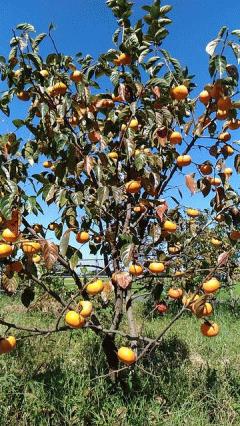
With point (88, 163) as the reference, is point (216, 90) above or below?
above

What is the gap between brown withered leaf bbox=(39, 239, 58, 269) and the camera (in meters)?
1.85

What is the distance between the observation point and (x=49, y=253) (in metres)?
1.87

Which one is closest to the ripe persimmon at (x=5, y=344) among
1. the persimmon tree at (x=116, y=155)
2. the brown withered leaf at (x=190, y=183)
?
the persimmon tree at (x=116, y=155)

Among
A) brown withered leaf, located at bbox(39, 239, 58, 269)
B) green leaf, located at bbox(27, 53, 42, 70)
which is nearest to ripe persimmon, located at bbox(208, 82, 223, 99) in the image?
green leaf, located at bbox(27, 53, 42, 70)

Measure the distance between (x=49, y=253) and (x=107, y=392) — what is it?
1372mm

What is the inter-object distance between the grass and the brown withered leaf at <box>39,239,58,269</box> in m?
0.92

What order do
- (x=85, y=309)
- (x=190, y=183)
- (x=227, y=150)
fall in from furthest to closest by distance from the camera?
(x=227, y=150)
(x=190, y=183)
(x=85, y=309)

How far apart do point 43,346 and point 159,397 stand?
5.42ft

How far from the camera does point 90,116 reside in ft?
8.63

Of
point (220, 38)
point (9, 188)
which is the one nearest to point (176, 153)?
point (220, 38)

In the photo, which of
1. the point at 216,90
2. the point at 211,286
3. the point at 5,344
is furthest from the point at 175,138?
the point at 5,344

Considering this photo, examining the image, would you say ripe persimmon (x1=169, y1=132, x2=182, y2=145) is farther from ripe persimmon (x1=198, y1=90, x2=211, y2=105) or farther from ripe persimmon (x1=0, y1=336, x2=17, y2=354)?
ripe persimmon (x1=0, y1=336, x2=17, y2=354)

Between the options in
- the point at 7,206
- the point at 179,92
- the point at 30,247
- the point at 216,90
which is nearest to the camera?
the point at 7,206

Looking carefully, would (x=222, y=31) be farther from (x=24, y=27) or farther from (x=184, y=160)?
(x=24, y=27)
